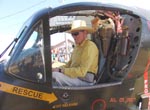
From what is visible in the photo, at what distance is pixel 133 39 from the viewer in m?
5.16

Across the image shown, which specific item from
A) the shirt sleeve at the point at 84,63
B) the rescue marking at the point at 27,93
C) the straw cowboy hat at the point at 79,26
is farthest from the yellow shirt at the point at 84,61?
the rescue marking at the point at 27,93

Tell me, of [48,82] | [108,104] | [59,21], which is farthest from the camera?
[59,21]

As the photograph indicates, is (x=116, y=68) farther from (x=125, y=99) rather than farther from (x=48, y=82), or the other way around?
(x=48, y=82)

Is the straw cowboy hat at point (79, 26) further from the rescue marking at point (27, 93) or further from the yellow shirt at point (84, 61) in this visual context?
the rescue marking at point (27, 93)

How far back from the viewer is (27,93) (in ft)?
14.9

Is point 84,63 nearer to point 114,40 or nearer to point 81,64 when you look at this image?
point 81,64


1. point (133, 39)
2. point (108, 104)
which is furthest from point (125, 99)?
point (133, 39)

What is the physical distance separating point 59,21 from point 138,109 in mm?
1403

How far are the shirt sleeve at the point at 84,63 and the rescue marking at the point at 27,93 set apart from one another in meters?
0.44

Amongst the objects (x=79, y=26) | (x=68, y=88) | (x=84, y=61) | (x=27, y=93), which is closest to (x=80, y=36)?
(x=79, y=26)

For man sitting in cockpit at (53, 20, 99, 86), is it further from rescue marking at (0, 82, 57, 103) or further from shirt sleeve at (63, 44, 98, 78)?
rescue marking at (0, 82, 57, 103)

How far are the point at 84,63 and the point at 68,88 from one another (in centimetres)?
41

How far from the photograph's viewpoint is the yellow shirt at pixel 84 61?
4953 mm

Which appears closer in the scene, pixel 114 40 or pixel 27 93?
pixel 27 93
